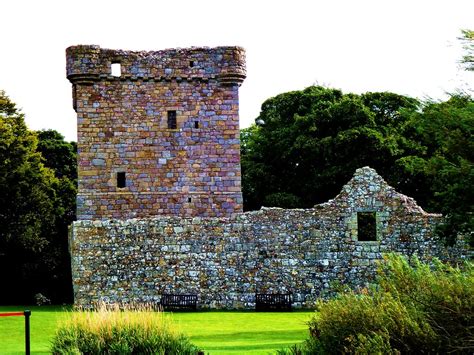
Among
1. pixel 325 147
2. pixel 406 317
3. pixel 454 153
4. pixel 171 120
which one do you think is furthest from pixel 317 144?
pixel 406 317

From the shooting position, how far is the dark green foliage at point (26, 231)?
37.2 m

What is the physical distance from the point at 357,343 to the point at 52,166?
33740 millimetres

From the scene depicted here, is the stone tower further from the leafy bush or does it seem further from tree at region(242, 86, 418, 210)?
the leafy bush

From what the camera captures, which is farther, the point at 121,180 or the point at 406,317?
the point at 121,180

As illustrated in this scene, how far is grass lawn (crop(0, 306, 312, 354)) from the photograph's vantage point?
57.7ft

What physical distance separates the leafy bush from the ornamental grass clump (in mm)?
2686

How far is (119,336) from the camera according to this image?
15531mm

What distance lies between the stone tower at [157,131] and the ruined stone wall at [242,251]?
322cm

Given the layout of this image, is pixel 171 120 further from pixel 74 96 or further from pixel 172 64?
pixel 74 96

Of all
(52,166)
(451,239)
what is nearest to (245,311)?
(451,239)

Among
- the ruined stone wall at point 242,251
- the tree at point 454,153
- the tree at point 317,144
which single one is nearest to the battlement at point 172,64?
the ruined stone wall at point 242,251

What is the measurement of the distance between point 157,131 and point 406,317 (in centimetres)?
1758

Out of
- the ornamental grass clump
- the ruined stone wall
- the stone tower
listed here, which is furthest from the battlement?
the ornamental grass clump

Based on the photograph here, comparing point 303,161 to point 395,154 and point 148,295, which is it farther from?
point 148,295
